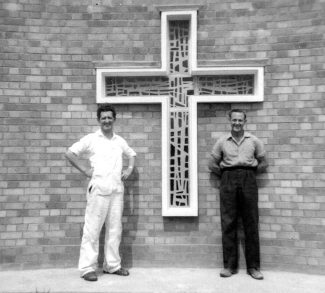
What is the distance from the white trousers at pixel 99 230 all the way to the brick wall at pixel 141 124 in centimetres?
40

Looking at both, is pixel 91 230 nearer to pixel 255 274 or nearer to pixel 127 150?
pixel 127 150

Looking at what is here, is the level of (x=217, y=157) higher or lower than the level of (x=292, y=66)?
lower

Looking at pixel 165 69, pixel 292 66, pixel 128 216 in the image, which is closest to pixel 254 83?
pixel 292 66

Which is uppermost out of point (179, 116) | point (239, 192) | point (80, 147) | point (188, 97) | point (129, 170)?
point (188, 97)

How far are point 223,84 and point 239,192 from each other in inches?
55.7

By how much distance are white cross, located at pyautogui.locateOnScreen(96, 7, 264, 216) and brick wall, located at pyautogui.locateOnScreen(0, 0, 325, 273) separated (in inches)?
4.6

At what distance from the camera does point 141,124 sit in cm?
495

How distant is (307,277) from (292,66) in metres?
2.48

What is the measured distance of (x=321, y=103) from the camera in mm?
4691

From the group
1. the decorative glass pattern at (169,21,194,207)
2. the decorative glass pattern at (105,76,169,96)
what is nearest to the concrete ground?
the decorative glass pattern at (169,21,194,207)

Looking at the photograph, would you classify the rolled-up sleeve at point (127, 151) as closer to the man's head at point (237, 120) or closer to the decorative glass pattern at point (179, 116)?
the decorative glass pattern at point (179, 116)

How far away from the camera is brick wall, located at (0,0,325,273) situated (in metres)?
4.71

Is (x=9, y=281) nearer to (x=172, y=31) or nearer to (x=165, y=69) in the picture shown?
(x=165, y=69)

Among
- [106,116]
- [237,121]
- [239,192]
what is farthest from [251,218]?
[106,116]
